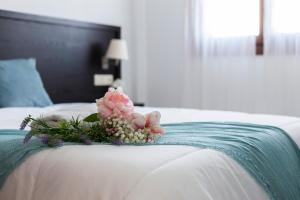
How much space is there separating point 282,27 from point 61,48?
73.4 inches

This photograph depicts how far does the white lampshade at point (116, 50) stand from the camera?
3929 millimetres

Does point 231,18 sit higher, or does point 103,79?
point 231,18

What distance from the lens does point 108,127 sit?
1.50m

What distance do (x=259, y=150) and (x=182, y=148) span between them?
0.38 meters

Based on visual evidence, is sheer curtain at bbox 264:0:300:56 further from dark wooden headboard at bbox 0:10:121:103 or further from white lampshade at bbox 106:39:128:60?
dark wooden headboard at bbox 0:10:121:103

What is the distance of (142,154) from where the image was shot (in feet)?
4.27

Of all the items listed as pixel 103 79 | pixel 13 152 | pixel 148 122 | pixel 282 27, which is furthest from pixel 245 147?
pixel 103 79

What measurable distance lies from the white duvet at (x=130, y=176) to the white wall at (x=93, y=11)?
2.18 meters

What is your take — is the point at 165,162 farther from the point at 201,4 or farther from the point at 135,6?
the point at 135,6

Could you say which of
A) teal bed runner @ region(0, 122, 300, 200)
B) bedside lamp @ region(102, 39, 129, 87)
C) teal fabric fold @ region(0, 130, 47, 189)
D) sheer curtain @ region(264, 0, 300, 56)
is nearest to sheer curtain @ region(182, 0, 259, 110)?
sheer curtain @ region(264, 0, 300, 56)

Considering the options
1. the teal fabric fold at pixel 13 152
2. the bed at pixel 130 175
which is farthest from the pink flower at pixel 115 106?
the teal fabric fold at pixel 13 152

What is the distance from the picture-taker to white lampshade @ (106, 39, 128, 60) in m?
3.93

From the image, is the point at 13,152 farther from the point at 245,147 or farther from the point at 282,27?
the point at 282,27

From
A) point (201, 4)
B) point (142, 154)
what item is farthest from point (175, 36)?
point (142, 154)
